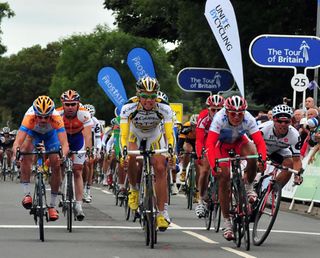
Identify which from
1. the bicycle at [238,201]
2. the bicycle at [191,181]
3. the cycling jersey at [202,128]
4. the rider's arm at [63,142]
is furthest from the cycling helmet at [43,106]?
the bicycle at [191,181]

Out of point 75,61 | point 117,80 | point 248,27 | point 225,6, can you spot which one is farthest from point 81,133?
point 75,61

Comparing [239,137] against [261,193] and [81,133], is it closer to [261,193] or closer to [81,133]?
[261,193]

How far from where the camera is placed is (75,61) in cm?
11069

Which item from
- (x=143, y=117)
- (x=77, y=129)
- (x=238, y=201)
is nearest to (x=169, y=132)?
(x=143, y=117)

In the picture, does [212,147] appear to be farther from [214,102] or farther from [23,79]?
[23,79]

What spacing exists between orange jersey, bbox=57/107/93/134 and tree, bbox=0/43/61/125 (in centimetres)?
11024

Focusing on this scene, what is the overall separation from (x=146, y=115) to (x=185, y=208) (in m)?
7.39

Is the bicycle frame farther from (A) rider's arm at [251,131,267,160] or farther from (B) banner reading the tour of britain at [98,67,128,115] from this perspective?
(B) banner reading the tour of britain at [98,67,128,115]

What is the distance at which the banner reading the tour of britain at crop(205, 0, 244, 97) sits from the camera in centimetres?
2591

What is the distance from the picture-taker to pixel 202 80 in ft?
99.0

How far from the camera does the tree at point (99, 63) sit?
104 m

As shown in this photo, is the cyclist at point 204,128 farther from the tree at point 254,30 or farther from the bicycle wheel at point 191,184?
the tree at point 254,30

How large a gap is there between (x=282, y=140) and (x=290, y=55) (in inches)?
404

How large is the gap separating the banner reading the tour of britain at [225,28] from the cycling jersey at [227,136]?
11824 millimetres
